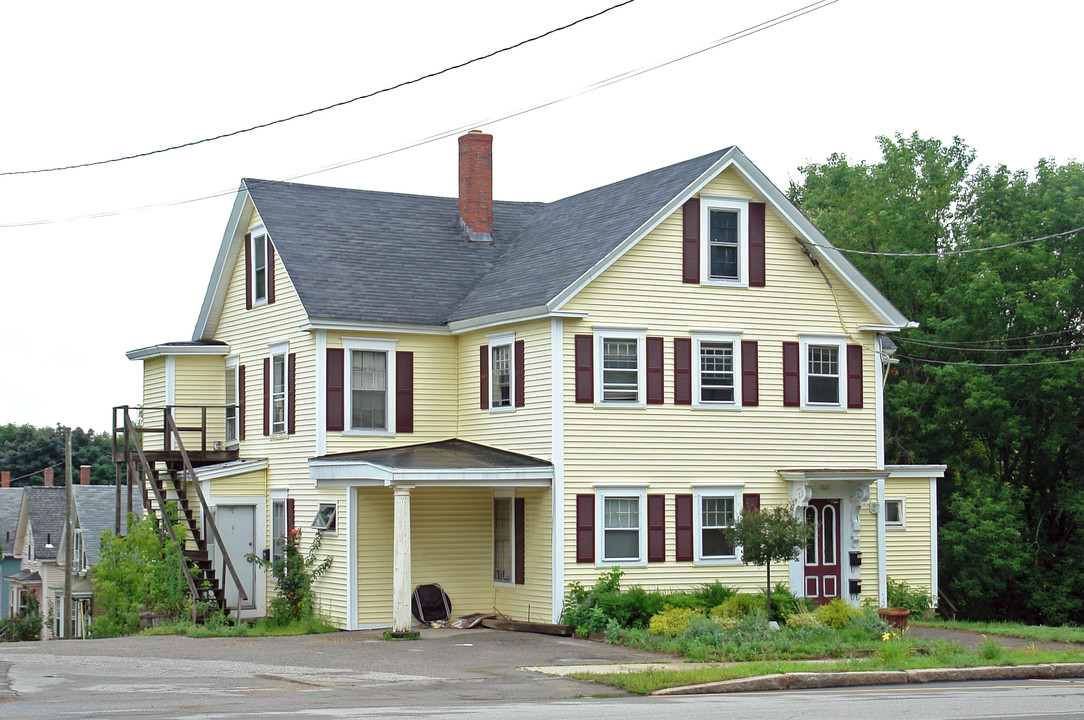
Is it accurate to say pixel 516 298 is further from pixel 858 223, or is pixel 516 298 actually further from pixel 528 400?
pixel 858 223

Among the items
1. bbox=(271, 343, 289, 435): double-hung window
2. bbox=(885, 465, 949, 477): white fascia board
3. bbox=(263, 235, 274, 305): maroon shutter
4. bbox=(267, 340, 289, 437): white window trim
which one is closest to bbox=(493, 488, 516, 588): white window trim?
bbox=(267, 340, 289, 437): white window trim

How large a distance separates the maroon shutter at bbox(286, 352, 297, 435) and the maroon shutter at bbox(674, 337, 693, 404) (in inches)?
320

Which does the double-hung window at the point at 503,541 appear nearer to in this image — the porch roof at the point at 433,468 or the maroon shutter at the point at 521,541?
the maroon shutter at the point at 521,541

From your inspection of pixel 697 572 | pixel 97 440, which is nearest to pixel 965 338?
pixel 697 572

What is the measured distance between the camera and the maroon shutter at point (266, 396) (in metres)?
29.6

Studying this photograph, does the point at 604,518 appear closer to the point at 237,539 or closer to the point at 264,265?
the point at 237,539

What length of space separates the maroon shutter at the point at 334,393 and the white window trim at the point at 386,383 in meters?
0.07

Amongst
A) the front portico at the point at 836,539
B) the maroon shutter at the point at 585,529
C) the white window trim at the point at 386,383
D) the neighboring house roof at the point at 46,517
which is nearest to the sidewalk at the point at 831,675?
the maroon shutter at the point at 585,529

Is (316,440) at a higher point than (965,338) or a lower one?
lower

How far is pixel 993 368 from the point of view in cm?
3909

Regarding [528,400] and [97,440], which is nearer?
[528,400]

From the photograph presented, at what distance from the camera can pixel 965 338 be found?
39.2m

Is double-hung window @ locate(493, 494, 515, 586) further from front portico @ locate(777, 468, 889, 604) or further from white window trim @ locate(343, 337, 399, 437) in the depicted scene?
front portico @ locate(777, 468, 889, 604)

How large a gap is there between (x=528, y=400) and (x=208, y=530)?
872 cm
